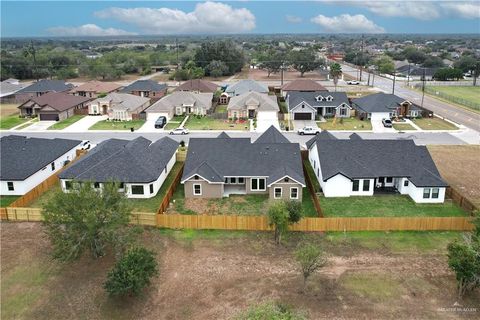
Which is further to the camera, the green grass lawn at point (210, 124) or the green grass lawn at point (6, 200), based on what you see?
the green grass lawn at point (210, 124)

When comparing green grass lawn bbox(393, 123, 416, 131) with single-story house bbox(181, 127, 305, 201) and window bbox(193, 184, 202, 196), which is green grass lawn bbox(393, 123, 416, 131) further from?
window bbox(193, 184, 202, 196)

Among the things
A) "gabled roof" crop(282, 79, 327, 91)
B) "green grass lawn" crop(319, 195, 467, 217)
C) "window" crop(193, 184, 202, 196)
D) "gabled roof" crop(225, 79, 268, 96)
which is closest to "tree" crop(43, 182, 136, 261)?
"window" crop(193, 184, 202, 196)

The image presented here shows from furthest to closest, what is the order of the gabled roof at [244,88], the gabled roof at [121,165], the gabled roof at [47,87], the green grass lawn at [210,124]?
the gabled roof at [47,87]
the gabled roof at [244,88]
the green grass lawn at [210,124]
the gabled roof at [121,165]

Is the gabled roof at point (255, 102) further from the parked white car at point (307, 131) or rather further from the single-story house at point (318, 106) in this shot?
the parked white car at point (307, 131)

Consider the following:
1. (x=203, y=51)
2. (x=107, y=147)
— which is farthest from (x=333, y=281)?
(x=203, y=51)

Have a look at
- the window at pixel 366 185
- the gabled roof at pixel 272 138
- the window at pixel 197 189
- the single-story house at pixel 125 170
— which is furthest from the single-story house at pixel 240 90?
the window at pixel 366 185

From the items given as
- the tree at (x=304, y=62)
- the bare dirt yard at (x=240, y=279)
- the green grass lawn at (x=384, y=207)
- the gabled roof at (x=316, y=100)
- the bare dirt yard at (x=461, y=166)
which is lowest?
the bare dirt yard at (x=240, y=279)

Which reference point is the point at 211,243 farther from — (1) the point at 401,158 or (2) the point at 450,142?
(2) the point at 450,142
